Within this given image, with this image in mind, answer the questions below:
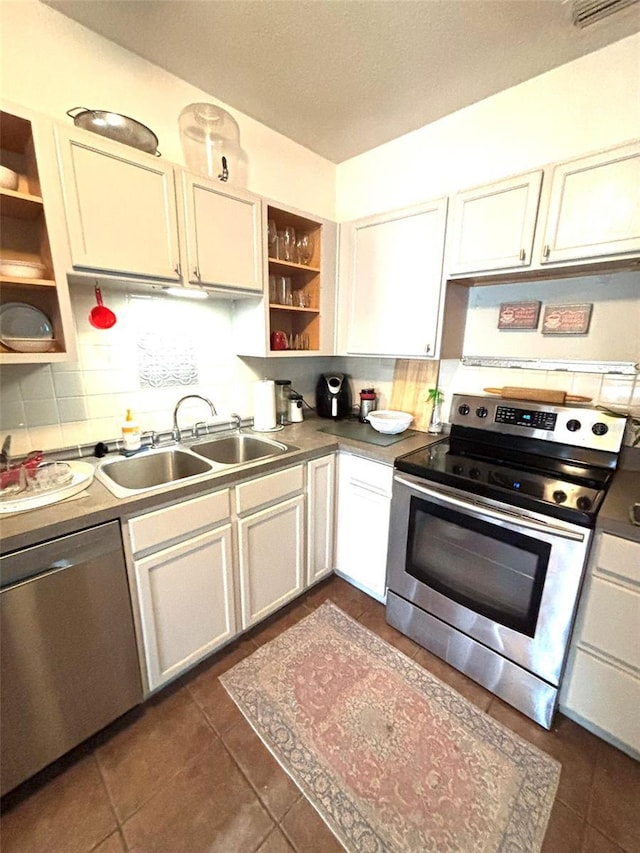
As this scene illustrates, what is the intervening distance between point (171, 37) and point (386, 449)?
1971 mm

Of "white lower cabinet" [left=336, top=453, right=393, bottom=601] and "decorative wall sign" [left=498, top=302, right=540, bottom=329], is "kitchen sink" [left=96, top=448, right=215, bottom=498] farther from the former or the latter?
"decorative wall sign" [left=498, top=302, right=540, bottom=329]

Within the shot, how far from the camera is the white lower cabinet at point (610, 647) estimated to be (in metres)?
1.13

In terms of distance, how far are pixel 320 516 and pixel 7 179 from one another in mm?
1873

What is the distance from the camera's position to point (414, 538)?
1.65 m

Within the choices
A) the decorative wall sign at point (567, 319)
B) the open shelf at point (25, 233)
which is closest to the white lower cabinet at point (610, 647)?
the decorative wall sign at point (567, 319)

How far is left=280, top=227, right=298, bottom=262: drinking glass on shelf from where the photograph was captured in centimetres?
197

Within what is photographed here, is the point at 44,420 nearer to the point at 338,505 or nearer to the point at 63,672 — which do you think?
the point at 63,672

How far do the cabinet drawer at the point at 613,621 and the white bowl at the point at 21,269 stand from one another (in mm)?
2233

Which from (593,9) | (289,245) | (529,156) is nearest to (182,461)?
(289,245)

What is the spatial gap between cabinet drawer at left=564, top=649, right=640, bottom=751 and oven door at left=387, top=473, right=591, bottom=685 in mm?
81

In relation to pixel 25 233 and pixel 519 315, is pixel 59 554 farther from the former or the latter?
pixel 519 315

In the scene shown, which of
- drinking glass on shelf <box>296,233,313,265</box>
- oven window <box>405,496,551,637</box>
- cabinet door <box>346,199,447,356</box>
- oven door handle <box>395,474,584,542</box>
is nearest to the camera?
oven door handle <box>395,474,584,542</box>

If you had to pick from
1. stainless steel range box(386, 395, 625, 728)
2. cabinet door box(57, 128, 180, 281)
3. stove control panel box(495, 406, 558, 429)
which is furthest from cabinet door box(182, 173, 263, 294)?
stove control panel box(495, 406, 558, 429)

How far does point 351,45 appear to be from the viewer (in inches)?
54.6
